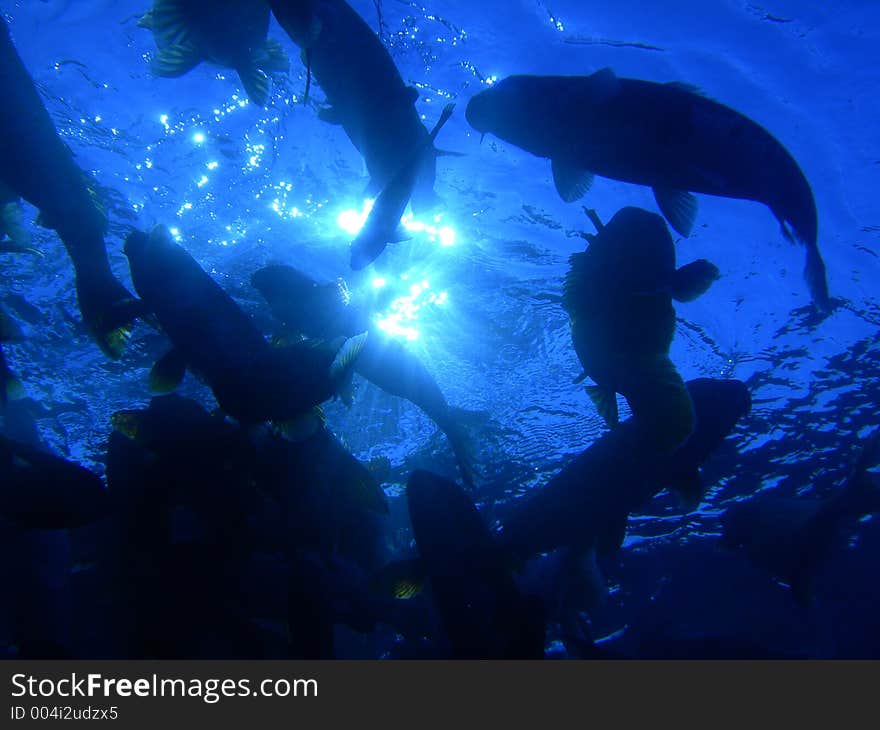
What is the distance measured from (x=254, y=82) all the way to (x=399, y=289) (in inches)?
192

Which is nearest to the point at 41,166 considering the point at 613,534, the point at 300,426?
the point at 300,426

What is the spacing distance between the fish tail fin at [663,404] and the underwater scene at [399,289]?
0.8 inches

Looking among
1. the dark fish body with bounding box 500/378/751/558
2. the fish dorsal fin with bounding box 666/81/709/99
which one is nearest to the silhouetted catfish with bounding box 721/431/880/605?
the dark fish body with bounding box 500/378/751/558

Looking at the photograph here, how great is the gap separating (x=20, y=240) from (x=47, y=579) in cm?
376

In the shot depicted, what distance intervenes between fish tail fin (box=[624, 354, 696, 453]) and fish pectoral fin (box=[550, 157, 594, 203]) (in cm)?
131

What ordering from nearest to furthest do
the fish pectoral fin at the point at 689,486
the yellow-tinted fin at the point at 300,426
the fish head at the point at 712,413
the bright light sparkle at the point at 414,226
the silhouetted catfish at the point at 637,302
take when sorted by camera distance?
the silhouetted catfish at the point at 637,302 → the yellow-tinted fin at the point at 300,426 → the fish head at the point at 712,413 → the fish pectoral fin at the point at 689,486 → the bright light sparkle at the point at 414,226

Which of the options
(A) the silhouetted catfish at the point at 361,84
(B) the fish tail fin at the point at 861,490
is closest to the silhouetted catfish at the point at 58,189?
(A) the silhouetted catfish at the point at 361,84

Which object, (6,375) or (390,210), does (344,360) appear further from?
(6,375)

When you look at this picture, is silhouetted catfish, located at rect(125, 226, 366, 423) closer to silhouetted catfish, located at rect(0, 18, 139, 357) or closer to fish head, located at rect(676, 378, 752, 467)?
silhouetted catfish, located at rect(0, 18, 139, 357)

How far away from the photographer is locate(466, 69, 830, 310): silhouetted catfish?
2979mm

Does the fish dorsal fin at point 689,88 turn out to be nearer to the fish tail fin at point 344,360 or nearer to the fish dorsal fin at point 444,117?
the fish dorsal fin at point 444,117

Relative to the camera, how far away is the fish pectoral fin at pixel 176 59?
4.03 m

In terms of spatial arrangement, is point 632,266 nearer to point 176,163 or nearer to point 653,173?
point 653,173
